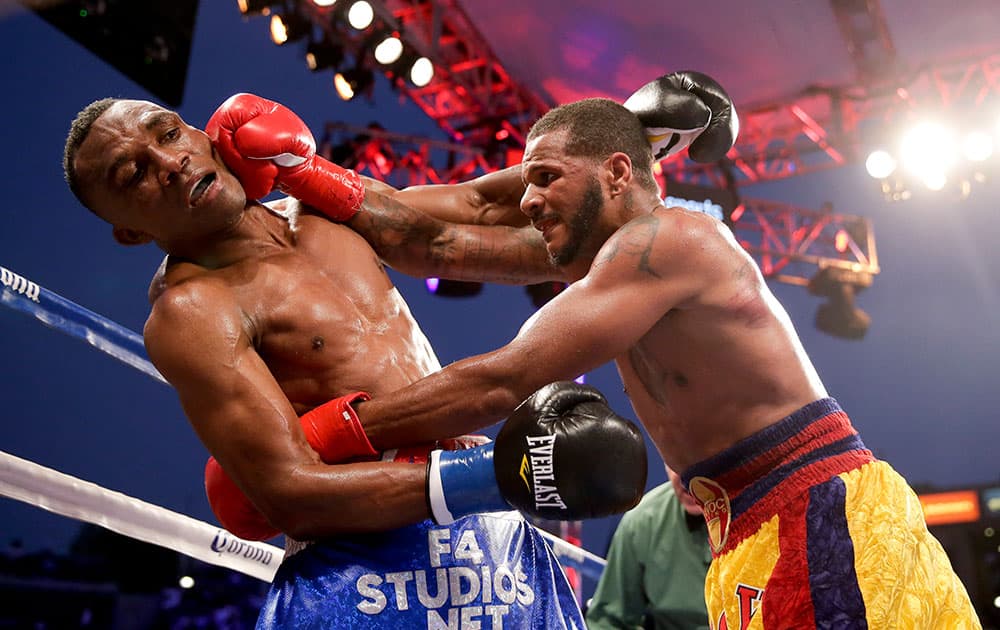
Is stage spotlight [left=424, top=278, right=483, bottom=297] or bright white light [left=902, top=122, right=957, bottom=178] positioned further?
bright white light [left=902, top=122, right=957, bottom=178]

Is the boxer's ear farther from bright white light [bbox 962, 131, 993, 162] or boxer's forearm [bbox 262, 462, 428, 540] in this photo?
bright white light [bbox 962, 131, 993, 162]

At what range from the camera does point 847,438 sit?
1.58 meters

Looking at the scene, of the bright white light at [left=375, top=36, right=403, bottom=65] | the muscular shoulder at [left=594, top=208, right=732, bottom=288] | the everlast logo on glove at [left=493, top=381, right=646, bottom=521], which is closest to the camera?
the everlast logo on glove at [left=493, top=381, right=646, bottom=521]

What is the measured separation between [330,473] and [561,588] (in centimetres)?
53

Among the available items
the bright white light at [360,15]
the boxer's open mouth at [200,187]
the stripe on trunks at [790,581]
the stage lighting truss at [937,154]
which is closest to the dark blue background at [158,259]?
the stage lighting truss at [937,154]

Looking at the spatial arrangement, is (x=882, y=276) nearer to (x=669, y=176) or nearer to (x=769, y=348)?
(x=669, y=176)

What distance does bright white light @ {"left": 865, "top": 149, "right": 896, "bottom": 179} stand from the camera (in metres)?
7.53

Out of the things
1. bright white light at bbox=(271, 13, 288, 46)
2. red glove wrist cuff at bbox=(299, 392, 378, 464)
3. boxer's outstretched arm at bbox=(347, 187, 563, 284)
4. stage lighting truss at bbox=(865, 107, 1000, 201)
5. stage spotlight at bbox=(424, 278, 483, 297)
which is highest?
stage lighting truss at bbox=(865, 107, 1000, 201)

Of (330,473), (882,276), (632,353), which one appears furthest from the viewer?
(882,276)

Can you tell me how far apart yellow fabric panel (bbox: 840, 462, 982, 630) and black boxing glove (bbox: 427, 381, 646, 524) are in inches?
14.0

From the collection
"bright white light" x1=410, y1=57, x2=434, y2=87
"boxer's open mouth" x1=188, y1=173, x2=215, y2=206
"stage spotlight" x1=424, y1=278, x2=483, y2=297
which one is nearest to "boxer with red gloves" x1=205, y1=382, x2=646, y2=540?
"boxer's open mouth" x1=188, y1=173, x2=215, y2=206

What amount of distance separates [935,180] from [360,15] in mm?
4715

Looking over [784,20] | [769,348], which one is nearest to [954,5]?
[784,20]

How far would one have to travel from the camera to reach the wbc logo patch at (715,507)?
1.61 meters
